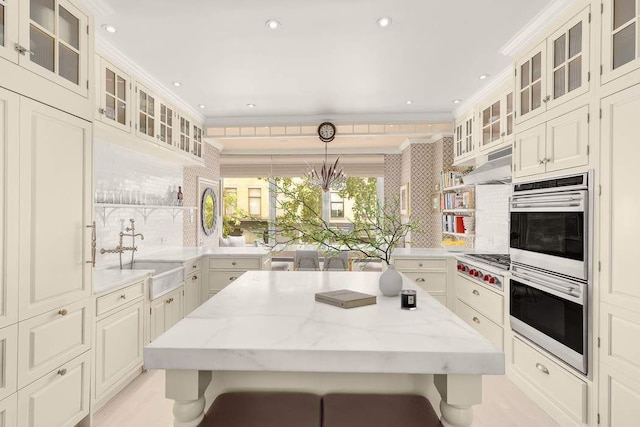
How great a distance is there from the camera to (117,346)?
8.54 ft

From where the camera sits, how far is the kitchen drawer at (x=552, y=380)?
2.14 m

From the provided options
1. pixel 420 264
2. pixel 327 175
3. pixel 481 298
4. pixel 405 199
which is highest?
pixel 327 175

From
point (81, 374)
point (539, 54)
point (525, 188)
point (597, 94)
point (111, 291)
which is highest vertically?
point (539, 54)

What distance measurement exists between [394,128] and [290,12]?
11.8ft

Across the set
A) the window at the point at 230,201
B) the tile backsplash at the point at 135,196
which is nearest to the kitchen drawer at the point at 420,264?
the tile backsplash at the point at 135,196

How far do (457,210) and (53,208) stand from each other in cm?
448

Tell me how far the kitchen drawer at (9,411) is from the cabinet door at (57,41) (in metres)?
1.58

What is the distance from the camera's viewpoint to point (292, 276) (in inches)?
94.5

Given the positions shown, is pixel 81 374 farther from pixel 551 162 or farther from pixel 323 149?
pixel 323 149

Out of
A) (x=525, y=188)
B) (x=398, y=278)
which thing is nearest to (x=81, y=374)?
(x=398, y=278)

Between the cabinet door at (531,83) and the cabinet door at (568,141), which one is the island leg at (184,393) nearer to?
the cabinet door at (568,141)

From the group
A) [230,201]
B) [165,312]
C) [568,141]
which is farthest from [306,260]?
[230,201]

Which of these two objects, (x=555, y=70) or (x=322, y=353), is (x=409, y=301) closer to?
(x=322, y=353)

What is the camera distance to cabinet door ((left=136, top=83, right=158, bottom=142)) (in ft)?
11.3
